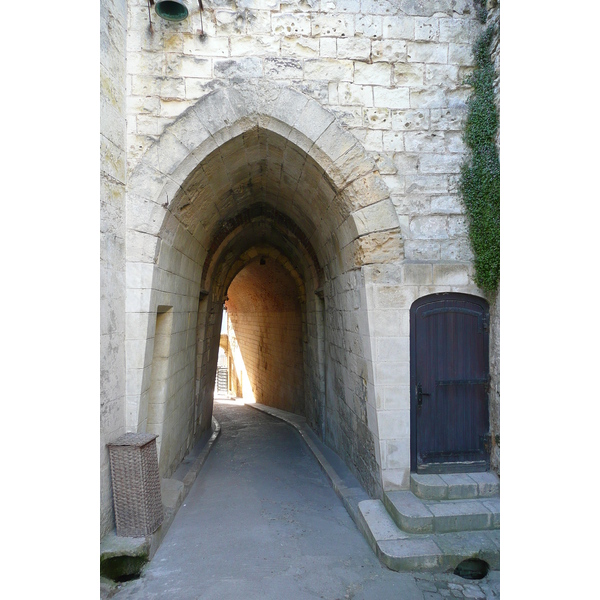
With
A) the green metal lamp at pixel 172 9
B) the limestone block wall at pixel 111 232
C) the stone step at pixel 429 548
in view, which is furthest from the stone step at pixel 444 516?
the green metal lamp at pixel 172 9

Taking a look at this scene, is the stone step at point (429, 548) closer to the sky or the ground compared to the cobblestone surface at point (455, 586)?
closer to the sky

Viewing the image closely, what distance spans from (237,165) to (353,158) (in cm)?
149

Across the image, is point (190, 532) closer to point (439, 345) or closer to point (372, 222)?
point (439, 345)

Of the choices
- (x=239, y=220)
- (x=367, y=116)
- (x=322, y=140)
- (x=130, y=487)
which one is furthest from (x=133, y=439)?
(x=239, y=220)

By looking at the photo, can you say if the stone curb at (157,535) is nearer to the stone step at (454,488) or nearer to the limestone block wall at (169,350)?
the limestone block wall at (169,350)

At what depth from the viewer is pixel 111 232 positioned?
3.73 metres

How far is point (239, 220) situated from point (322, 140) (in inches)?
122

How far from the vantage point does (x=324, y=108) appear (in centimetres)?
416

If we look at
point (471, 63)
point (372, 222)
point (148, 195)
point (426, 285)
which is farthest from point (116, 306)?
point (471, 63)

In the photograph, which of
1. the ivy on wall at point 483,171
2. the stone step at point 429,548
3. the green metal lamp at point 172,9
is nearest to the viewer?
the stone step at point 429,548

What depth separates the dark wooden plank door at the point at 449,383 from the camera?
425 cm

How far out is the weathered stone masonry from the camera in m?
4.00

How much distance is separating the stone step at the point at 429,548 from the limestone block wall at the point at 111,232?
2.34 m

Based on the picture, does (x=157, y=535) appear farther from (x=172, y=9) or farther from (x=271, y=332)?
(x=271, y=332)
